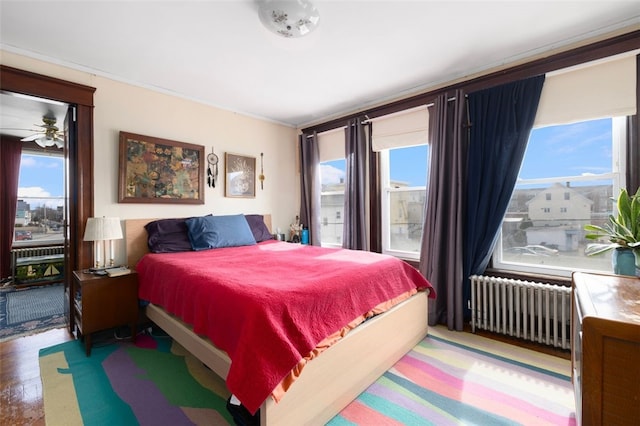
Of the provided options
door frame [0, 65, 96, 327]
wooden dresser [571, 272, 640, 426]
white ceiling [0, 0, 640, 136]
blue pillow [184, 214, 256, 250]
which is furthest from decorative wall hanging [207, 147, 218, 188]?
wooden dresser [571, 272, 640, 426]

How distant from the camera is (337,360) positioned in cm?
159

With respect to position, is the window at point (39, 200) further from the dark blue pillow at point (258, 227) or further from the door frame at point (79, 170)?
the dark blue pillow at point (258, 227)

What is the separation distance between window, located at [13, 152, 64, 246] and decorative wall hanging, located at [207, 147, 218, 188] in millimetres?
2945

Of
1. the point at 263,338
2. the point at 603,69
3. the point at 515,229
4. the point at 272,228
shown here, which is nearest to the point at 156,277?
the point at 263,338

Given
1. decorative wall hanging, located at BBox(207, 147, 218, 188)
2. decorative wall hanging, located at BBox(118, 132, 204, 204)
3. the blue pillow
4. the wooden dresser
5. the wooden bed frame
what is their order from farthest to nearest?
decorative wall hanging, located at BBox(207, 147, 218, 188)
the blue pillow
decorative wall hanging, located at BBox(118, 132, 204, 204)
the wooden bed frame
the wooden dresser

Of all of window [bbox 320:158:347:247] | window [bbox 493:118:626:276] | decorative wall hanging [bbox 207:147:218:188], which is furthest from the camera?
window [bbox 320:158:347:247]

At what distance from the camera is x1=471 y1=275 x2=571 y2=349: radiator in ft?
7.26

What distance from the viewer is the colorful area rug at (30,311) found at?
271 centimetres

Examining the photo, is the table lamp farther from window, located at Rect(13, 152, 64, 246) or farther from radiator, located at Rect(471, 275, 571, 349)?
radiator, located at Rect(471, 275, 571, 349)

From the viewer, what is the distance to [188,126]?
3234 mm

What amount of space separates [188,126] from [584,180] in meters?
3.83

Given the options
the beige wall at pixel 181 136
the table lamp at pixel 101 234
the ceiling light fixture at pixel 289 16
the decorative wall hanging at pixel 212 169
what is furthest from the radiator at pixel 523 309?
the table lamp at pixel 101 234

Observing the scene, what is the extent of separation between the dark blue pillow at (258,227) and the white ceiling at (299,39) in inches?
60.8

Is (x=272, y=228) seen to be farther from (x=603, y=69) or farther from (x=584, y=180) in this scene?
(x=603, y=69)
